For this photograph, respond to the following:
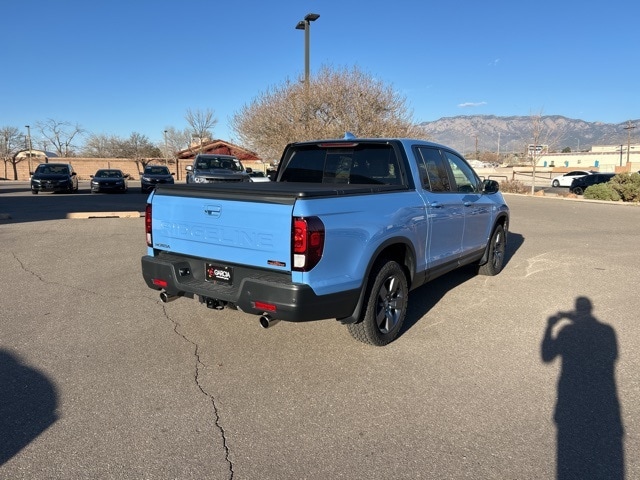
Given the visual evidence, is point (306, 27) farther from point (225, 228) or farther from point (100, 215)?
point (225, 228)

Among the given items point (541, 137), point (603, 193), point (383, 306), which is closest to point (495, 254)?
point (383, 306)

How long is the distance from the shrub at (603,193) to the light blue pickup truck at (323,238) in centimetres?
2139

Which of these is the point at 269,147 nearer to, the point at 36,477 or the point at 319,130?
the point at 319,130

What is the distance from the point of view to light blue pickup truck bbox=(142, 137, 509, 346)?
3416 millimetres

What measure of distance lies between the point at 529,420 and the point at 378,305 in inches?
59.6

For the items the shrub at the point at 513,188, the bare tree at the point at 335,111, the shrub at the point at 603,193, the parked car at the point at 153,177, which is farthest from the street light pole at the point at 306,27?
the shrub at the point at 513,188

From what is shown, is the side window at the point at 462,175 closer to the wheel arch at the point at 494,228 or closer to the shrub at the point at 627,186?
the wheel arch at the point at 494,228

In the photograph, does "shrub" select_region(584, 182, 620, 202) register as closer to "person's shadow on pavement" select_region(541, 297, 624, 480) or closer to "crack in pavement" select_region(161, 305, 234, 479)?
"person's shadow on pavement" select_region(541, 297, 624, 480)

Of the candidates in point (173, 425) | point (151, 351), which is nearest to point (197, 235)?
point (151, 351)

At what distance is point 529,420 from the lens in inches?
124

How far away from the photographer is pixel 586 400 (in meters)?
3.40

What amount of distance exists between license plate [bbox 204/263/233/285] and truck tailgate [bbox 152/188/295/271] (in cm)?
8

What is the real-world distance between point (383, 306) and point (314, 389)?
3.57ft

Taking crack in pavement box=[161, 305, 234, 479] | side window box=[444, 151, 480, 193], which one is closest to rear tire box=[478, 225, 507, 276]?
side window box=[444, 151, 480, 193]
